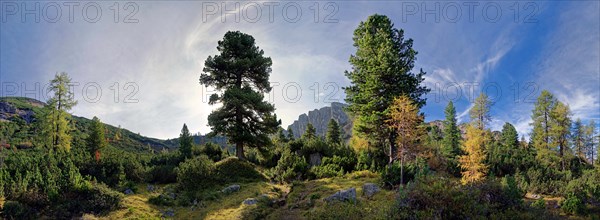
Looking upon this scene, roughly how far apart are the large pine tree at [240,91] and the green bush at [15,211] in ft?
45.3

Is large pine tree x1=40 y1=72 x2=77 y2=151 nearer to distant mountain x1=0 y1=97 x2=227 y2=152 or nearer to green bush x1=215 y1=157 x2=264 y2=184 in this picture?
green bush x1=215 y1=157 x2=264 y2=184

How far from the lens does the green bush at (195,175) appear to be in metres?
19.5

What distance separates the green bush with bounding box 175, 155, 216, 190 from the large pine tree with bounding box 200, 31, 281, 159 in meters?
4.55

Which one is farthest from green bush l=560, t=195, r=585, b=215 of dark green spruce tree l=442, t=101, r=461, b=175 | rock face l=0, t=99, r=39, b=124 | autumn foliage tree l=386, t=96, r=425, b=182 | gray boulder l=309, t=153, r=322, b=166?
→ rock face l=0, t=99, r=39, b=124

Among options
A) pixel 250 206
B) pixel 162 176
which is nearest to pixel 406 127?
pixel 250 206

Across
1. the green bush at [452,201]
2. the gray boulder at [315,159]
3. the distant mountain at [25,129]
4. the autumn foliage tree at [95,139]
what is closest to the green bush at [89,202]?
the green bush at [452,201]

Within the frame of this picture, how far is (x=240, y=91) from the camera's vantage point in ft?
80.7

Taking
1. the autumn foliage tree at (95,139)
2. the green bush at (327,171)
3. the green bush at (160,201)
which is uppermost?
the autumn foliage tree at (95,139)

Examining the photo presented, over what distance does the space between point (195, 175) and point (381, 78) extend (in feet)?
46.9

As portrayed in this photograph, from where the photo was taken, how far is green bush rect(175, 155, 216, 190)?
1952cm

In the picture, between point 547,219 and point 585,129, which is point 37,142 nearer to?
point 547,219

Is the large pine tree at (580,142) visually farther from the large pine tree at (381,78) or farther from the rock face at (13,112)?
the rock face at (13,112)

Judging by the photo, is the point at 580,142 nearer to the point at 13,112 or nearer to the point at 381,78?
the point at 381,78

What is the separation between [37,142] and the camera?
1409 inches
